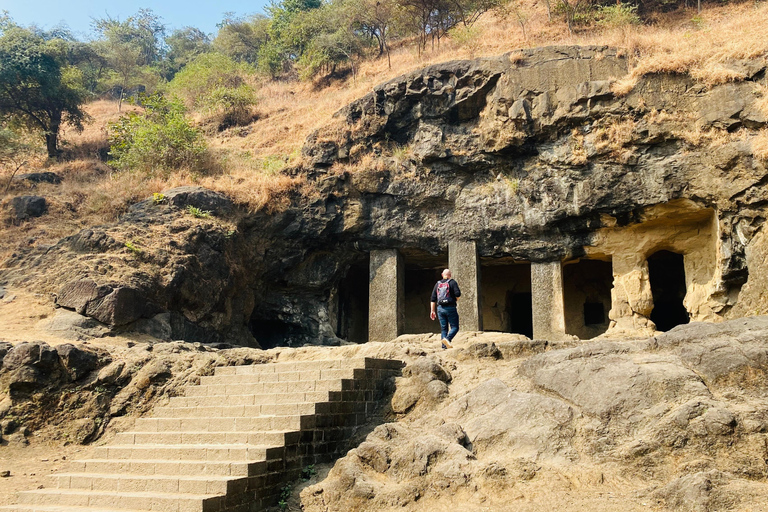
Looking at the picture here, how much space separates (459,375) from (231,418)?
9.77 feet

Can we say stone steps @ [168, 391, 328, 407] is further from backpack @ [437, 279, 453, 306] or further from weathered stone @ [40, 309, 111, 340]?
weathered stone @ [40, 309, 111, 340]

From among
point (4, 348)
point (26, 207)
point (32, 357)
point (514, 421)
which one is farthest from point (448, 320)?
point (26, 207)

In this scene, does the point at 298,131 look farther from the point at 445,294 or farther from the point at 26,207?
the point at 445,294

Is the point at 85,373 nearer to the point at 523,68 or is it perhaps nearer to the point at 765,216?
the point at 523,68

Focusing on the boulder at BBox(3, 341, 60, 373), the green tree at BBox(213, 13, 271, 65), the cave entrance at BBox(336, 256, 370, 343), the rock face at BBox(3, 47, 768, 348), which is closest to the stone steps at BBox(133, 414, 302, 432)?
the boulder at BBox(3, 341, 60, 373)

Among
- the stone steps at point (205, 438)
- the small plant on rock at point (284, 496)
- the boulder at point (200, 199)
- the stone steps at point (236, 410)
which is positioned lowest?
the small plant on rock at point (284, 496)

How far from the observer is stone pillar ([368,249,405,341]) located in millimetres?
15227

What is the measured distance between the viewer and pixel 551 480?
596 cm

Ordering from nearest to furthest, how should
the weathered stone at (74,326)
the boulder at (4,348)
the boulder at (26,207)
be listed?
the boulder at (4,348), the weathered stone at (74,326), the boulder at (26,207)

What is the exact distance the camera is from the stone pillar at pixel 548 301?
1449cm

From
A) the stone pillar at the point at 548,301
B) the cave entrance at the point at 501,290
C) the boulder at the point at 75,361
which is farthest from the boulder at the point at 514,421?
the cave entrance at the point at 501,290

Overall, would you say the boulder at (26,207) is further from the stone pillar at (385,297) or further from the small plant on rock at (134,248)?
the stone pillar at (385,297)

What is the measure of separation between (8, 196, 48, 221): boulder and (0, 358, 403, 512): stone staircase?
9343 millimetres

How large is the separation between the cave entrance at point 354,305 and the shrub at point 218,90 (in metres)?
9.13
